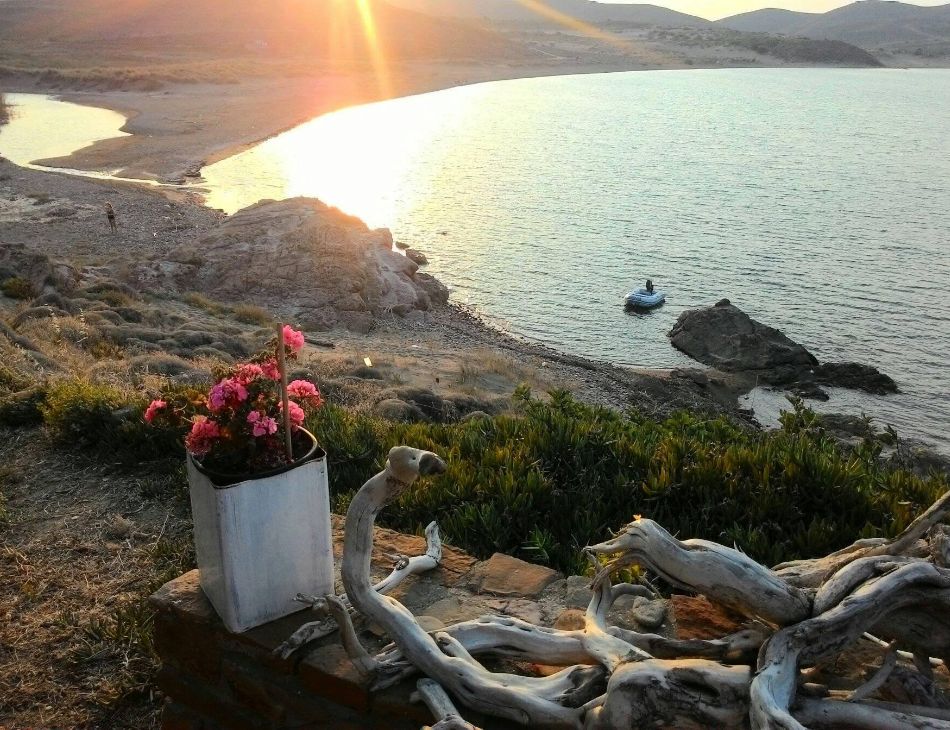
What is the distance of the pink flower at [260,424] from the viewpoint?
12.4 feet

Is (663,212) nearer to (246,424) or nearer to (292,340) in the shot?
(292,340)

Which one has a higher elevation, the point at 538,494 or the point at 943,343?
the point at 538,494

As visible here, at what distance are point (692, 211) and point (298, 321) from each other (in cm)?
2273

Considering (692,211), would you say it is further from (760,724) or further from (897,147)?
(760,724)

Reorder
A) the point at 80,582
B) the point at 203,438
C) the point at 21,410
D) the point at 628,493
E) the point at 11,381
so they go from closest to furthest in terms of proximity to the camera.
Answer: the point at 203,438 → the point at 80,582 → the point at 628,493 → the point at 21,410 → the point at 11,381

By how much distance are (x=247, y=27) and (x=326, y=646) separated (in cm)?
13907

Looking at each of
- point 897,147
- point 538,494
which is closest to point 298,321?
point 538,494

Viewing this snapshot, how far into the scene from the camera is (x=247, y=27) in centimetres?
12988

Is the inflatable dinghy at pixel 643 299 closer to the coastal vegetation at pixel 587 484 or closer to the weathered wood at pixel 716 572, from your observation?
the coastal vegetation at pixel 587 484

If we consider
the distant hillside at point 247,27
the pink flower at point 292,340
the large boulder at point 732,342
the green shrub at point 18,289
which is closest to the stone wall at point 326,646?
the pink flower at point 292,340

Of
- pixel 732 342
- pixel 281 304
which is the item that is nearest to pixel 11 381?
pixel 281 304

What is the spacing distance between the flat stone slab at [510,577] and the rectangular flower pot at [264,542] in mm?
765

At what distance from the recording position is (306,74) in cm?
9206

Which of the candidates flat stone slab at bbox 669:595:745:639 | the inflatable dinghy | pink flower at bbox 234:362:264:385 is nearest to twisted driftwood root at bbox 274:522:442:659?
pink flower at bbox 234:362:264:385
